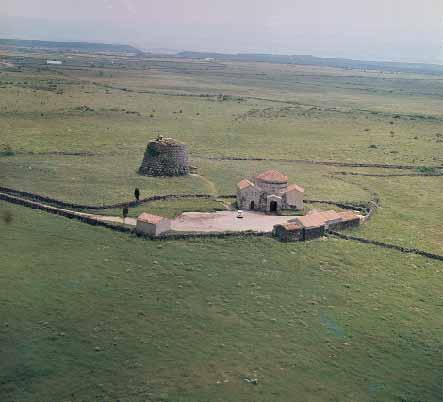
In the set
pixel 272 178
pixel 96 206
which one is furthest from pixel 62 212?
pixel 272 178

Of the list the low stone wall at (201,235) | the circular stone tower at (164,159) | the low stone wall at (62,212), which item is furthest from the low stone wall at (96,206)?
the circular stone tower at (164,159)

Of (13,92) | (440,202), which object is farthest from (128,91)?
(440,202)

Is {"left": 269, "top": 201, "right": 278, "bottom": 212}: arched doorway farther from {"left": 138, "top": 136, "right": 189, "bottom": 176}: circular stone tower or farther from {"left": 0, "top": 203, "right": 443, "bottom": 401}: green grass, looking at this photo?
{"left": 138, "top": 136, "right": 189, "bottom": 176}: circular stone tower

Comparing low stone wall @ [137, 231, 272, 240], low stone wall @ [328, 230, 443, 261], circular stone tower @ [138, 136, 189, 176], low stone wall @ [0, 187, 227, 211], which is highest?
circular stone tower @ [138, 136, 189, 176]

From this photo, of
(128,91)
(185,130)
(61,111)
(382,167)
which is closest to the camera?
(382,167)

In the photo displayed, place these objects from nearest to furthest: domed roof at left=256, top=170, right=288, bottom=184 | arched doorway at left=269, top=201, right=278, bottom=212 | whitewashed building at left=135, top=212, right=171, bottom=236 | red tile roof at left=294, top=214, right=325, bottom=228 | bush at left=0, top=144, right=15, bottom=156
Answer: whitewashed building at left=135, top=212, right=171, bottom=236
red tile roof at left=294, top=214, right=325, bottom=228
arched doorway at left=269, top=201, right=278, bottom=212
domed roof at left=256, top=170, right=288, bottom=184
bush at left=0, top=144, right=15, bottom=156

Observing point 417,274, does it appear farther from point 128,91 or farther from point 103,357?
point 128,91

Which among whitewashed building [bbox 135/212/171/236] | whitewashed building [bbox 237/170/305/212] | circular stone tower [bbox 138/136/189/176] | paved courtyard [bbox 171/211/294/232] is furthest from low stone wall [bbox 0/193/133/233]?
circular stone tower [bbox 138/136/189/176]
